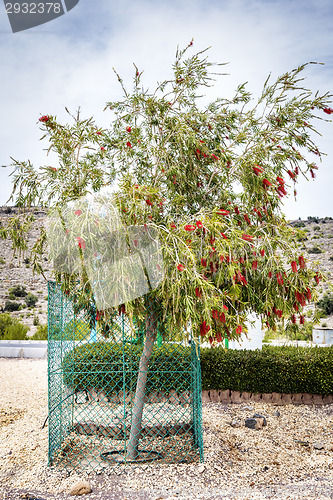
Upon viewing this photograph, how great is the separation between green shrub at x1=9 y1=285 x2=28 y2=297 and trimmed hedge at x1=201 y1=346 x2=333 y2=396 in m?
23.7

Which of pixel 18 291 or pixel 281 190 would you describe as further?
pixel 18 291

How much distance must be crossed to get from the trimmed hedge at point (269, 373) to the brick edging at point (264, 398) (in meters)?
0.07

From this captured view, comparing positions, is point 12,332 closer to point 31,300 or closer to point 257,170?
point 257,170

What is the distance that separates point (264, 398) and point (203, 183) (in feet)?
11.1

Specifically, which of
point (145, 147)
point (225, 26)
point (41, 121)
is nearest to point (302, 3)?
point (225, 26)

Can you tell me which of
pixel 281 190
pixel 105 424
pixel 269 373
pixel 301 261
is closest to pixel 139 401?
pixel 105 424

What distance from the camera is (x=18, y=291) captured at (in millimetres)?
27156

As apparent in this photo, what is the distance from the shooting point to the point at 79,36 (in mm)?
5016

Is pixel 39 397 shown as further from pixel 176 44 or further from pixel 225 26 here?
pixel 225 26

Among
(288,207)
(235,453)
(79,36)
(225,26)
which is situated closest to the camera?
(288,207)

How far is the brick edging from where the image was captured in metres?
5.56

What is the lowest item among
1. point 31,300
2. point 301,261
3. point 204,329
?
point 204,329

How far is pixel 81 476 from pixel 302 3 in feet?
19.3

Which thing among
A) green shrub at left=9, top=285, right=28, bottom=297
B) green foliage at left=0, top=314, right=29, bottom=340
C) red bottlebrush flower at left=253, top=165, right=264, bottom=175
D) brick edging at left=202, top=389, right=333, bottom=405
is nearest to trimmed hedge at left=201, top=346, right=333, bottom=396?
brick edging at left=202, top=389, right=333, bottom=405
